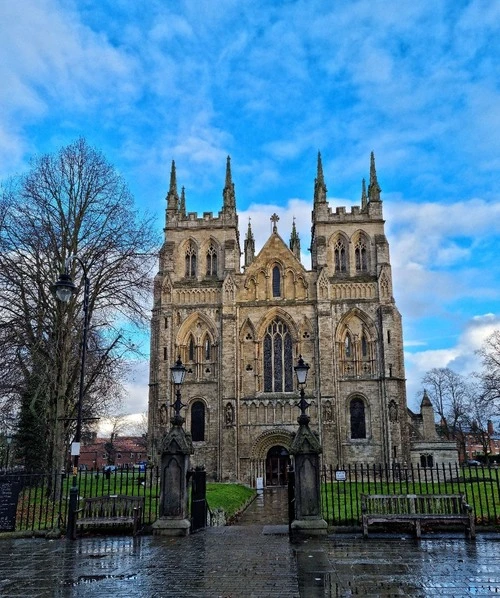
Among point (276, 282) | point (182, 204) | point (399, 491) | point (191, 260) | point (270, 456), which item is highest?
point (182, 204)

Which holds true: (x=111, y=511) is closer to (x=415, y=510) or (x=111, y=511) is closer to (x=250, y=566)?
(x=250, y=566)

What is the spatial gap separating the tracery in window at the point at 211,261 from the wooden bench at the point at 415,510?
102 feet

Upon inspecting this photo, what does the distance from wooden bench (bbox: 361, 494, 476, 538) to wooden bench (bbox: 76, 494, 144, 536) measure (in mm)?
5205

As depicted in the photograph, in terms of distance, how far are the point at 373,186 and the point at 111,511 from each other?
35.2 m

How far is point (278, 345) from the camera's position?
40438mm

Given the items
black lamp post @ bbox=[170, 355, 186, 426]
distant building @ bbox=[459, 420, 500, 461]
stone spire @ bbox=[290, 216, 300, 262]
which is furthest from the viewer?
distant building @ bbox=[459, 420, 500, 461]

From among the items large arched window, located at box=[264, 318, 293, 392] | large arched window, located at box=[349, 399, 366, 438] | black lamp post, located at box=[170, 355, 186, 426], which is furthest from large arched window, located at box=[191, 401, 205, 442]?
black lamp post, located at box=[170, 355, 186, 426]

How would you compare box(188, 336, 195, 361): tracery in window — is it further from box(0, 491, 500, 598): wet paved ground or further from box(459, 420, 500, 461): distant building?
box(0, 491, 500, 598): wet paved ground

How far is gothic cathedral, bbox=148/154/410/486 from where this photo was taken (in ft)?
125

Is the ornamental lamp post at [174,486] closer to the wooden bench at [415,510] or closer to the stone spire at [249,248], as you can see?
the wooden bench at [415,510]

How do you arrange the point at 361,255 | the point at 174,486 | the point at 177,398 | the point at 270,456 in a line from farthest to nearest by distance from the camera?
the point at 361,255 < the point at 270,456 < the point at 177,398 < the point at 174,486

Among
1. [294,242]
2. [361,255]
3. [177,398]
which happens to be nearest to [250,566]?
[177,398]

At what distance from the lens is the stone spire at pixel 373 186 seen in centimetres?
4316

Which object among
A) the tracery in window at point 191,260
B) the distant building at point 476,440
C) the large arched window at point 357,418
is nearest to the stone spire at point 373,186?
the tracery in window at point 191,260
